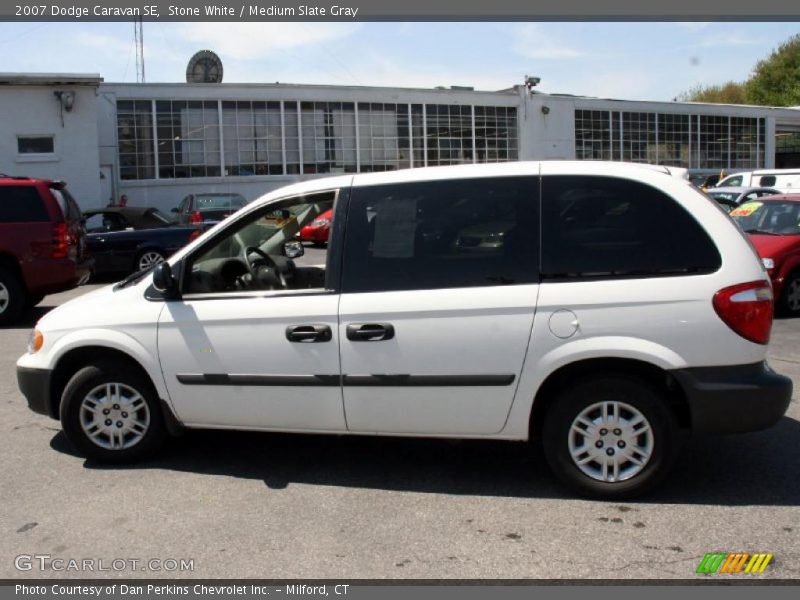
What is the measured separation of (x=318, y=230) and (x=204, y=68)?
2446cm

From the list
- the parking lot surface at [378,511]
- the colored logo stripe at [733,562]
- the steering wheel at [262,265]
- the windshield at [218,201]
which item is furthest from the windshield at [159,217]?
the colored logo stripe at [733,562]

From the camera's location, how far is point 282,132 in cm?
2750

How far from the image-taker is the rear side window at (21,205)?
10.4m

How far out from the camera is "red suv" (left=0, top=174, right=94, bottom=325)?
1045 centimetres

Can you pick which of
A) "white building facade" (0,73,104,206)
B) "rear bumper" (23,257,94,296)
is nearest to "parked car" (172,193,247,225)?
"white building facade" (0,73,104,206)

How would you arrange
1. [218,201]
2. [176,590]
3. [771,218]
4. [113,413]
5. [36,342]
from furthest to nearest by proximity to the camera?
[218,201], [771,218], [36,342], [113,413], [176,590]

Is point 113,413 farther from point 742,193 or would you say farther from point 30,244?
point 742,193

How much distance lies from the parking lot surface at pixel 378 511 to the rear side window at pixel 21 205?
5.48 m

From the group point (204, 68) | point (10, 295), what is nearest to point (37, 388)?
point (10, 295)

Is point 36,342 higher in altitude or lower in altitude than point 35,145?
lower

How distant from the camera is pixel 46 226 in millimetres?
10500

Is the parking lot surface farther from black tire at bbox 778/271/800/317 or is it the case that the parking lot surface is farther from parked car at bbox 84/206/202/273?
parked car at bbox 84/206/202/273

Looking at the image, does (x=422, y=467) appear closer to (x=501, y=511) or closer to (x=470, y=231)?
(x=501, y=511)

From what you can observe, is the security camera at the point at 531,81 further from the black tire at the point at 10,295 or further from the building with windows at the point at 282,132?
the black tire at the point at 10,295
